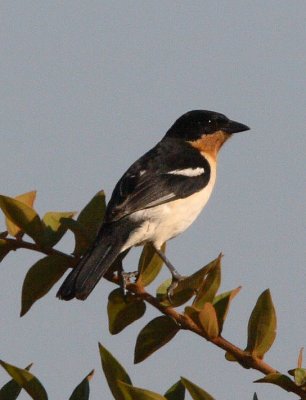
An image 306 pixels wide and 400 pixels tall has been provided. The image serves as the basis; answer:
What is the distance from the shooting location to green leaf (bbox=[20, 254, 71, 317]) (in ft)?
9.73

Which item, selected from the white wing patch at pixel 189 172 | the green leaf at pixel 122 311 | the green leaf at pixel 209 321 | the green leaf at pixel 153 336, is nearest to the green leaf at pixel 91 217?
the green leaf at pixel 122 311

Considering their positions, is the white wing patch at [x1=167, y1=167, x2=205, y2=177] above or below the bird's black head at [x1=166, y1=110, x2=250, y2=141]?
below

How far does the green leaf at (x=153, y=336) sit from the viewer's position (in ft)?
9.08

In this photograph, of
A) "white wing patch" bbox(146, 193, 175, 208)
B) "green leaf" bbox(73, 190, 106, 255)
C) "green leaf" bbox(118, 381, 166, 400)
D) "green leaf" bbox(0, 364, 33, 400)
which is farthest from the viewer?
"white wing patch" bbox(146, 193, 175, 208)

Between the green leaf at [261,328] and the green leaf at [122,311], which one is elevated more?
the green leaf at [122,311]

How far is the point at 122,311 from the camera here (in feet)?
9.82

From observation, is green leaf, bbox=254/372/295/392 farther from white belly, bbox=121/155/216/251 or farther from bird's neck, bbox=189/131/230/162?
bird's neck, bbox=189/131/230/162

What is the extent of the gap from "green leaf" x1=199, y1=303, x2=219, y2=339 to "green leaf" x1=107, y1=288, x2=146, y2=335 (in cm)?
37

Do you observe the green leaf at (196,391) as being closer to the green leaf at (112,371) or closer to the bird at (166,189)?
the green leaf at (112,371)

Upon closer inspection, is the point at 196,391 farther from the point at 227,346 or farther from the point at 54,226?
the point at 54,226

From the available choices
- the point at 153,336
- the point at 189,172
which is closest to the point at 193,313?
the point at 153,336

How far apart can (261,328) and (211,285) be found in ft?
0.77

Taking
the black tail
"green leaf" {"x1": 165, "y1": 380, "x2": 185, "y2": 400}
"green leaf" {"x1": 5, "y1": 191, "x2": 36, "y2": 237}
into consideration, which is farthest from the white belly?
"green leaf" {"x1": 165, "y1": 380, "x2": 185, "y2": 400}

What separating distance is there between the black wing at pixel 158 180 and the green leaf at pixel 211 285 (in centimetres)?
235
